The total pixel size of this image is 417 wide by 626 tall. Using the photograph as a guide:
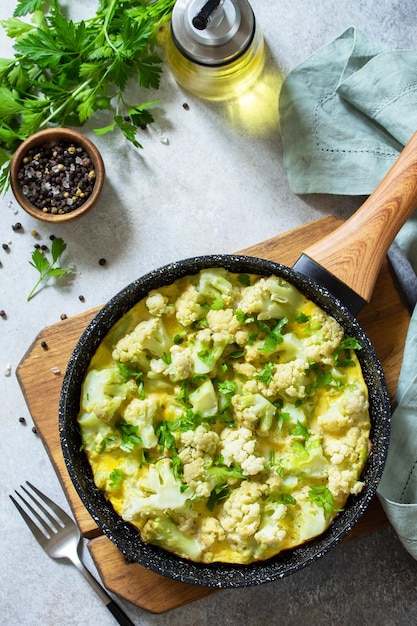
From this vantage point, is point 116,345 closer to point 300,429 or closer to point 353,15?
point 300,429

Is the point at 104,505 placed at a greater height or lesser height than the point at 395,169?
lesser

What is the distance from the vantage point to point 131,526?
2.26m

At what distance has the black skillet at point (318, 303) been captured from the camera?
2.17 metres

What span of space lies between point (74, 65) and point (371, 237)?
119 cm

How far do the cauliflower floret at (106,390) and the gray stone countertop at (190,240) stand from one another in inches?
19.1

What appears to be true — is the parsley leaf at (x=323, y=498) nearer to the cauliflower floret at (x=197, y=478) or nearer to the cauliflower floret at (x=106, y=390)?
the cauliflower floret at (x=197, y=478)

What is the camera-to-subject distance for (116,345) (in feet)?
7.48

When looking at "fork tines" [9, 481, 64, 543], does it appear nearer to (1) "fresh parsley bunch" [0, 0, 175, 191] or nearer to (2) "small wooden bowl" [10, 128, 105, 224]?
(2) "small wooden bowl" [10, 128, 105, 224]

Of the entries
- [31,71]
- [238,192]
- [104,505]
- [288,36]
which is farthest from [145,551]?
[288,36]

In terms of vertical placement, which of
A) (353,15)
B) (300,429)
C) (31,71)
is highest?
(31,71)

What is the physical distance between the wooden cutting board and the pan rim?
7.7 inches

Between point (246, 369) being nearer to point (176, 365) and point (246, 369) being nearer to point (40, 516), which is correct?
point (176, 365)

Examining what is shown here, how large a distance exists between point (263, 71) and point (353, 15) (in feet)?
1.30

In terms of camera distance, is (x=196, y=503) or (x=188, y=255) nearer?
(x=196, y=503)
